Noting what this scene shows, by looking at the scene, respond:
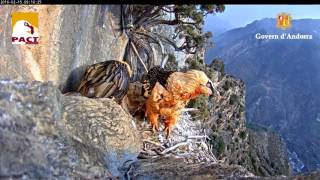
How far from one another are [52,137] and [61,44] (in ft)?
4.38

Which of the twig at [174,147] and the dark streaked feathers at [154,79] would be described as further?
the dark streaked feathers at [154,79]

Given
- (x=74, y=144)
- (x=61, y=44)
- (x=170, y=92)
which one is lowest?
(x=74, y=144)

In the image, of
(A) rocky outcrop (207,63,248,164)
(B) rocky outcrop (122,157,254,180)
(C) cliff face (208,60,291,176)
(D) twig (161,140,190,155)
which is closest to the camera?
(B) rocky outcrop (122,157,254,180)

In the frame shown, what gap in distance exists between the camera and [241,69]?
48.0 ft

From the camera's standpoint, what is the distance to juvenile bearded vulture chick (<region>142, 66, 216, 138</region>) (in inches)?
123

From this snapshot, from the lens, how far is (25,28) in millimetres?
2672

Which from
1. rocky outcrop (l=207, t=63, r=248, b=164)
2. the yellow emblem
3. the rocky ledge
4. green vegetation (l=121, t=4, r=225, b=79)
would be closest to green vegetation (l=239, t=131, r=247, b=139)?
rocky outcrop (l=207, t=63, r=248, b=164)

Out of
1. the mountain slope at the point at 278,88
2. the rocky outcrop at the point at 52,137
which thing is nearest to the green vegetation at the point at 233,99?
the mountain slope at the point at 278,88

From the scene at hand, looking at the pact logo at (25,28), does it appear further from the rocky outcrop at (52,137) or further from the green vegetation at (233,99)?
the green vegetation at (233,99)

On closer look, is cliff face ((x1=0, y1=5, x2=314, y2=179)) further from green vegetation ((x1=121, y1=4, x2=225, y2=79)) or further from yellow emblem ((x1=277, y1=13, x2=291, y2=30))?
yellow emblem ((x1=277, y1=13, x2=291, y2=30))

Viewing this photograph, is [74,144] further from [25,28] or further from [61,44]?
[61,44]

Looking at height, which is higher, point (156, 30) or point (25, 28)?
point (156, 30)

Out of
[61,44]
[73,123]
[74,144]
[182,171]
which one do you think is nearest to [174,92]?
[61,44]

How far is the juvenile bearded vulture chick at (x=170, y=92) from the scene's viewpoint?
10.3 ft
